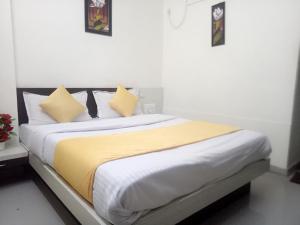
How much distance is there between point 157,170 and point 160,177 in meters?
0.05

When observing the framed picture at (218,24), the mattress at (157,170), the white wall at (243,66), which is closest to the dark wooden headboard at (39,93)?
the mattress at (157,170)

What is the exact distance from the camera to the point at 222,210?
2.08 metres

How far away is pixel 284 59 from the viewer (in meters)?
2.73

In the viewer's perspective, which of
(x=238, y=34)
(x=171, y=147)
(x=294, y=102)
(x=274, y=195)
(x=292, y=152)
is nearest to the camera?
(x=171, y=147)

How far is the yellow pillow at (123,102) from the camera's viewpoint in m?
3.34

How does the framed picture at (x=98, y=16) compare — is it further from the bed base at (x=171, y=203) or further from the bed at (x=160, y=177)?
the bed base at (x=171, y=203)

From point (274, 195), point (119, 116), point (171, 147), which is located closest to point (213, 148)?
point (171, 147)

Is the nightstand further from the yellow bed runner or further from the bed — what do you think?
the yellow bed runner

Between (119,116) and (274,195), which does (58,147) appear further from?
(274,195)

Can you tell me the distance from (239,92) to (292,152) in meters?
1.03

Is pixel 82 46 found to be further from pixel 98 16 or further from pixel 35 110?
pixel 35 110

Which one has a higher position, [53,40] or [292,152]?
[53,40]

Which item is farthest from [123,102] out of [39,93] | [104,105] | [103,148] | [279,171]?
[279,171]

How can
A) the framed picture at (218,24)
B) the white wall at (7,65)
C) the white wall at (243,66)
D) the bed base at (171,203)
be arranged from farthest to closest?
the framed picture at (218,24), the white wall at (243,66), the white wall at (7,65), the bed base at (171,203)
